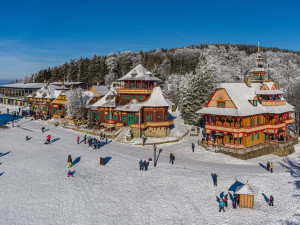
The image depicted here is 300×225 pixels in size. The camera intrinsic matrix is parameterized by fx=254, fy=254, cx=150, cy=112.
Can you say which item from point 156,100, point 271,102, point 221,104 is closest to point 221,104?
point 221,104

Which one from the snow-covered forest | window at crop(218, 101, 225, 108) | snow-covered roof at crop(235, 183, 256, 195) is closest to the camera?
snow-covered roof at crop(235, 183, 256, 195)

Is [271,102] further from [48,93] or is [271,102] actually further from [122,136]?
[48,93]

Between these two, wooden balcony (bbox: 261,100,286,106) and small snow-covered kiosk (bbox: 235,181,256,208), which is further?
wooden balcony (bbox: 261,100,286,106)

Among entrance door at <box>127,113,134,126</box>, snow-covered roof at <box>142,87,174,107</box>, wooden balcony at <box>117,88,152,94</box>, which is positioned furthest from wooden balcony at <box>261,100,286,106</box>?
entrance door at <box>127,113,134,126</box>

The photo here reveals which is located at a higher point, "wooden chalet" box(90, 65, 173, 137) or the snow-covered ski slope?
"wooden chalet" box(90, 65, 173, 137)

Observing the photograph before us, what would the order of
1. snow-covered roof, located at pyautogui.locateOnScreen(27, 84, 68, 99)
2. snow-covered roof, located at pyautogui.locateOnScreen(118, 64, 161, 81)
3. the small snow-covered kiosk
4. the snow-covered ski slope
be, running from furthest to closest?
snow-covered roof, located at pyautogui.locateOnScreen(27, 84, 68, 99), snow-covered roof, located at pyautogui.locateOnScreen(118, 64, 161, 81), the small snow-covered kiosk, the snow-covered ski slope

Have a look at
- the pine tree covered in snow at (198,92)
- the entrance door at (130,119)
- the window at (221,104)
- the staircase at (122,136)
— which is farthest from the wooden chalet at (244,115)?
the entrance door at (130,119)

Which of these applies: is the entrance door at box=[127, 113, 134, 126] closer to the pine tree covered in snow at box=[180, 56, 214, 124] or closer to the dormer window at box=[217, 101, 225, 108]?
the pine tree covered in snow at box=[180, 56, 214, 124]

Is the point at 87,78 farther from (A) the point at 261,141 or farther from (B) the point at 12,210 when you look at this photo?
(B) the point at 12,210
